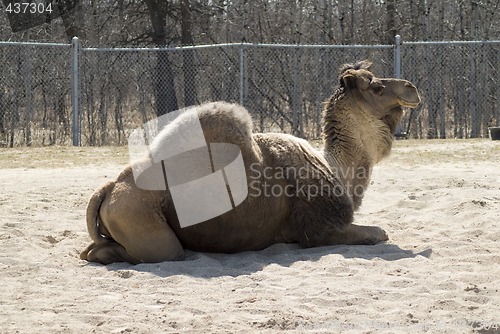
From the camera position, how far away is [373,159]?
759 cm

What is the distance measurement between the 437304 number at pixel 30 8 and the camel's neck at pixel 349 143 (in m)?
15.0

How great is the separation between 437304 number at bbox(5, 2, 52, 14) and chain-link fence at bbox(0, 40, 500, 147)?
3.92 m

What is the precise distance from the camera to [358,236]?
22.5 ft

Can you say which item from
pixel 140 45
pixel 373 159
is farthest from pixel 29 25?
pixel 373 159

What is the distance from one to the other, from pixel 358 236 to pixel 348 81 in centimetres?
140

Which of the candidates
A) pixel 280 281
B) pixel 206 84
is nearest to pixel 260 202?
pixel 280 281

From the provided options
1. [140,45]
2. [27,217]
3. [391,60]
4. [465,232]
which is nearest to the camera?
[465,232]

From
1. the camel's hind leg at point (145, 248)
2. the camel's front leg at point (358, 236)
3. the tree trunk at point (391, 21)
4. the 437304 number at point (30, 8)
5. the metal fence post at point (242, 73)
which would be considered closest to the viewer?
the camel's hind leg at point (145, 248)

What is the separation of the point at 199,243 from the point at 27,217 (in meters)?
2.33

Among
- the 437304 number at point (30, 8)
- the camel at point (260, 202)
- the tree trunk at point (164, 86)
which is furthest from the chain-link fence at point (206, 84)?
the camel at point (260, 202)

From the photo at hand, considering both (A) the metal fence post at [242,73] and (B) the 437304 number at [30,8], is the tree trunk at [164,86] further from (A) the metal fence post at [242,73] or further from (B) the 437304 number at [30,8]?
(B) the 437304 number at [30,8]

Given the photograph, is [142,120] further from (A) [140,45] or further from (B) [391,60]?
(B) [391,60]

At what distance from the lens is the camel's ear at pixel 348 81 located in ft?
24.2

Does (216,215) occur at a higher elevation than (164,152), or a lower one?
lower
